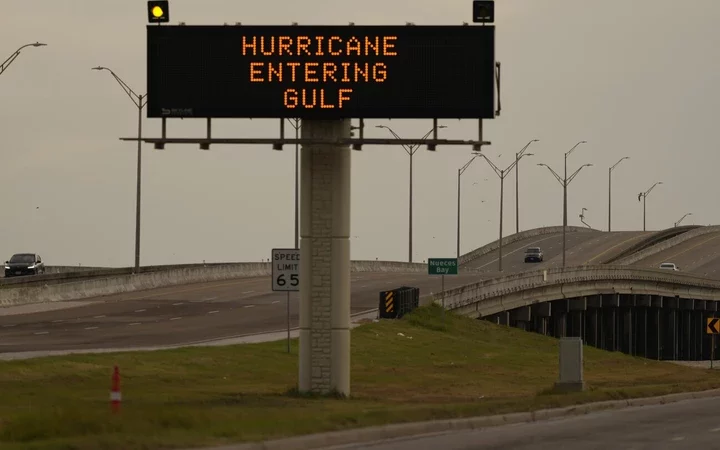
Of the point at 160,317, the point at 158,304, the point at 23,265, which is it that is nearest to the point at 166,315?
the point at 160,317

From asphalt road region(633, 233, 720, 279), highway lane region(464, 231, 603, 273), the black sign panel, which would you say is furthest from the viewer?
asphalt road region(633, 233, 720, 279)

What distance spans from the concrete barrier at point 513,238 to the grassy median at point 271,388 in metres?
91.7

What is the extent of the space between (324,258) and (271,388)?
4.88 meters

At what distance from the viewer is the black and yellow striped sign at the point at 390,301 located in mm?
63625

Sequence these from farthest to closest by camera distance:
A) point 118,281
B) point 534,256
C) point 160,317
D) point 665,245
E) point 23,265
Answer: point 665,245, point 534,256, point 23,265, point 118,281, point 160,317

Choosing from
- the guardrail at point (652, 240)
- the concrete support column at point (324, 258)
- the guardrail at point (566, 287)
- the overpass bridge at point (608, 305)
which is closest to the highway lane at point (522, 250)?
the guardrail at point (652, 240)

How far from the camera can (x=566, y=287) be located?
95.5 m

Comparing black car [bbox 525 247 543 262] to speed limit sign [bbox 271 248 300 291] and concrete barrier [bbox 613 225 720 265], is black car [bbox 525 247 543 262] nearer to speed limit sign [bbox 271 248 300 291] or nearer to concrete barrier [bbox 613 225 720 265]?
concrete barrier [bbox 613 225 720 265]

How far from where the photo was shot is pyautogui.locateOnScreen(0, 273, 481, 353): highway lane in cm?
4988

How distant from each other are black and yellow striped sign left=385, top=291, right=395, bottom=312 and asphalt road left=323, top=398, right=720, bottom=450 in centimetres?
3240

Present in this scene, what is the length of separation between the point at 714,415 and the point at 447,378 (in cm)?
1531

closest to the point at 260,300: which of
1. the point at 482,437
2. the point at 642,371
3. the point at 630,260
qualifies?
the point at 642,371

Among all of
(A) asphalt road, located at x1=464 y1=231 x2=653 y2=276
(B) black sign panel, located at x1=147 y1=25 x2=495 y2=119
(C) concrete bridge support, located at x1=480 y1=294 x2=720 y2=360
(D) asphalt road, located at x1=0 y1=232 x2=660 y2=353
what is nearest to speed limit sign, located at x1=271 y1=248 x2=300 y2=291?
(D) asphalt road, located at x1=0 y1=232 x2=660 y2=353

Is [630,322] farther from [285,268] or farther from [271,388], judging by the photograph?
[271,388]
